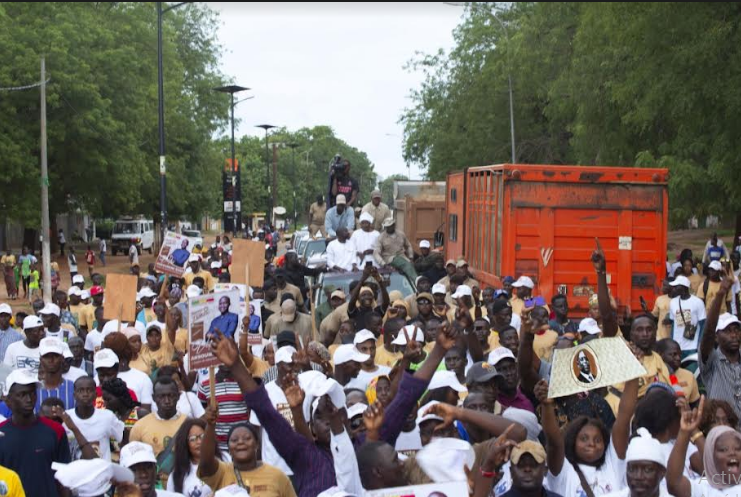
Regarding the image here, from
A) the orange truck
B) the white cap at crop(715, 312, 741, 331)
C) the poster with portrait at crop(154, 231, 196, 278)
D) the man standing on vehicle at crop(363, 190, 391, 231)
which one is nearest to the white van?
the man standing on vehicle at crop(363, 190, 391, 231)

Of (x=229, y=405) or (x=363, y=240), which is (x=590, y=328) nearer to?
(x=229, y=405)

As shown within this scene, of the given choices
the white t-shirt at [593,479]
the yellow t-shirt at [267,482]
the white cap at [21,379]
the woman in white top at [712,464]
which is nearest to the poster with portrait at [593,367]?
the white t-shirt at [593,479]

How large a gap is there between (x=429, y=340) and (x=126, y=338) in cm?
278

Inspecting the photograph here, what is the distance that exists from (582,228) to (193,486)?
364 inches

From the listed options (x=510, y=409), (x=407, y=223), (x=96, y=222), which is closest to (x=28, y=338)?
(x=510, y=409)

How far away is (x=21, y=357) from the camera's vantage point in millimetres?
10031

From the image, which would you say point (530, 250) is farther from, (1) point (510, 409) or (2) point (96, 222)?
(2) point (96, 222)

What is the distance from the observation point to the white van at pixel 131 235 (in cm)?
5978

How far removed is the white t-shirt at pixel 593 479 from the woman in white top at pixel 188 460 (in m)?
2.01

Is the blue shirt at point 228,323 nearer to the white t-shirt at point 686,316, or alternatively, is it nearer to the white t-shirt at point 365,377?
the white t-shirt at point 365,377

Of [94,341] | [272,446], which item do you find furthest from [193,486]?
[94,341]

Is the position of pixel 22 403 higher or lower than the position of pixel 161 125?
lower

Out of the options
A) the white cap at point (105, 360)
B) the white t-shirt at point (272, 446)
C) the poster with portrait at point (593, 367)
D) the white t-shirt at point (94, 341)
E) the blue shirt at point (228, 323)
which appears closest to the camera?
the poster with portrait at point (593, 367)

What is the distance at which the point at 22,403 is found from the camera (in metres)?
6.66
